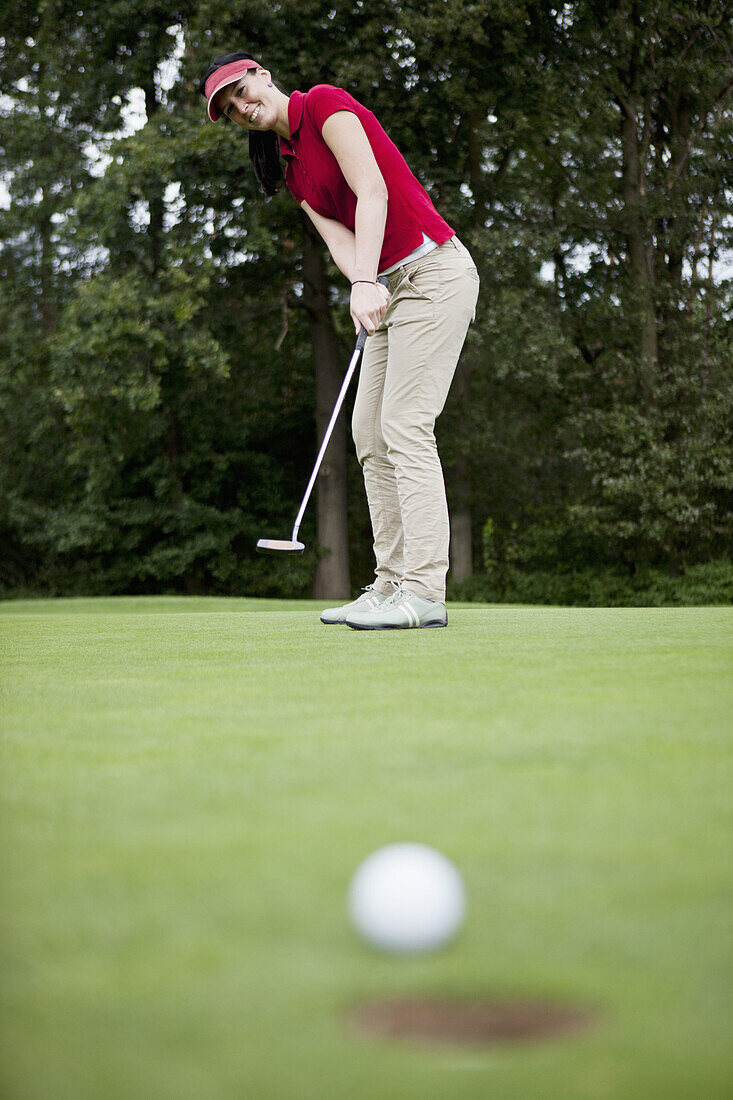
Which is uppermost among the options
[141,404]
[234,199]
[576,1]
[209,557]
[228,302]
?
[576,1]

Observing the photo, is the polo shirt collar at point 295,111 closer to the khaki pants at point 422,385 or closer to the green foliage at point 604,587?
the khaki pants at point 422,385

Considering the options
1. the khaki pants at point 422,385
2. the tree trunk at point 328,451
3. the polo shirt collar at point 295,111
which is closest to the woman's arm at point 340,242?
the khaki pants at point 422,385

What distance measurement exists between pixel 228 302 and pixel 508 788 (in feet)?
55.0

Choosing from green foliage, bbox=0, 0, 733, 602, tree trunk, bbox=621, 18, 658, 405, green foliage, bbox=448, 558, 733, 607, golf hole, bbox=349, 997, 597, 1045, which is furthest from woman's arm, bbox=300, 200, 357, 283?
tree trunk, bbox=621, 18, 658, 405

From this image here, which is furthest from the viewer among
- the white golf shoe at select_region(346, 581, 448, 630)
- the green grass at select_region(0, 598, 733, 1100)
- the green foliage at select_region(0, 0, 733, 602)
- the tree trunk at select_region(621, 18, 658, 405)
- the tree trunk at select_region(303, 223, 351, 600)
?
the tree trunk at select_region(303, 223, 351, 600)

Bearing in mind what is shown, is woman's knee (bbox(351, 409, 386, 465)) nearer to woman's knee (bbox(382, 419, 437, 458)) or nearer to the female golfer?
the female golfer

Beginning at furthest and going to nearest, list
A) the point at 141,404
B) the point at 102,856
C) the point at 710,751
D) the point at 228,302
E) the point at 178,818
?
1. the point at 228,302
2. the point at 141,404
3. the point at 710,751
4. the point at 178,818
5. the point at 102,856

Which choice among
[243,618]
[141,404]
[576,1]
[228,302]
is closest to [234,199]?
[228,302]

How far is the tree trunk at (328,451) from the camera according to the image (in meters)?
17.2

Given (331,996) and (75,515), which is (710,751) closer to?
(331,996)

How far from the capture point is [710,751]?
61.4 inches

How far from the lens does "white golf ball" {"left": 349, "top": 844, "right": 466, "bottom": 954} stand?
0.91 metres

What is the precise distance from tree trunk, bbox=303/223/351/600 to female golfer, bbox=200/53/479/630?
1288 cm

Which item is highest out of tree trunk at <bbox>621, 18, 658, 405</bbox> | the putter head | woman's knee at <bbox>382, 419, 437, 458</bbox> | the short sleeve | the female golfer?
tree trunk at <bbox>621, 18, 658, 405</bbox>
